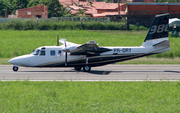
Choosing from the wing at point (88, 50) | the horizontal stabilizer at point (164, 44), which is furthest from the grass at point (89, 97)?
the horizontal stabilizer at point (164, 44)

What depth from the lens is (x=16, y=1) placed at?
79562mm

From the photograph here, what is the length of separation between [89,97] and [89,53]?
982 centimetres

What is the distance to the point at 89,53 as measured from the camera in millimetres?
22766

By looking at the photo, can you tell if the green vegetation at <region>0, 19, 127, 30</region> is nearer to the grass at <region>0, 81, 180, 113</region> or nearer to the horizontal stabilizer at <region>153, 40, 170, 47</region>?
the horizontal stabilizer at <region>153, 40, 170, 47</region>

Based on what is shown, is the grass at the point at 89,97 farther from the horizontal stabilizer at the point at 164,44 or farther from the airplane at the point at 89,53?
the horizontal stabilizer at the point at 164,44

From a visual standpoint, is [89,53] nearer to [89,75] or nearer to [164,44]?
[89,75]

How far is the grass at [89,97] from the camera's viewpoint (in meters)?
11.6

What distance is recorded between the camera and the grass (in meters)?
11.6

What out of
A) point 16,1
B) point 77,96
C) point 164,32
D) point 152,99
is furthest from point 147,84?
point 16,1

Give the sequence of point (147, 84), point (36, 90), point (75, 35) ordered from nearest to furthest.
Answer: point (36, 90) < point (147, 84) < point (75, 35)

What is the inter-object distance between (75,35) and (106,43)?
926 cm

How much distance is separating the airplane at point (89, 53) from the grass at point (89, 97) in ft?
20.0

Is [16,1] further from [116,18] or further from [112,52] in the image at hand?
[112,52]

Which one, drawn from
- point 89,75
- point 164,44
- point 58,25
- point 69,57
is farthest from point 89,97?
point 58,25
